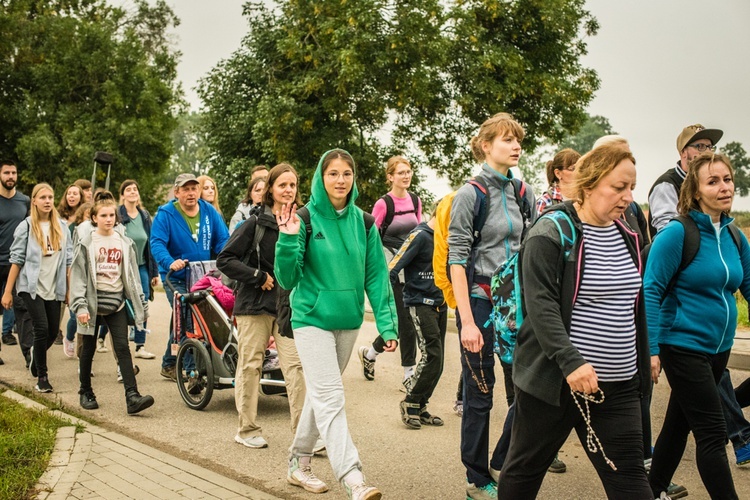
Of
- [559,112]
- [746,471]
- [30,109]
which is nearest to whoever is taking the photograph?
[746,471]

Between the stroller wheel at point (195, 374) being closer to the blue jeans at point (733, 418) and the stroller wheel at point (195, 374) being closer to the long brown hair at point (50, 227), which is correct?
the long brown hair at point (50, 227)

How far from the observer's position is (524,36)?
89.2 feet

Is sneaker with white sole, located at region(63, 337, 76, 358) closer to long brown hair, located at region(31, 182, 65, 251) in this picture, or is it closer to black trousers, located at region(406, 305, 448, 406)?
long brown hair, located at region(31, 182, 65, 251)

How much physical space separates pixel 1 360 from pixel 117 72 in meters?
29.0

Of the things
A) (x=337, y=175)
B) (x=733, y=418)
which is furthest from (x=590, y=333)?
(x=733, y=418)

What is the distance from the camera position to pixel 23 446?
585 centimetres

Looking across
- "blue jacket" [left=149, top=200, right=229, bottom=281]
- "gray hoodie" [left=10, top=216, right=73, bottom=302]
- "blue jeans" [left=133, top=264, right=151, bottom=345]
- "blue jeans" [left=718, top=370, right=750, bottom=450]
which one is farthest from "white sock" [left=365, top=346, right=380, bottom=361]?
"blue jeans" [left=718, top=370, right=750, bottom=450]

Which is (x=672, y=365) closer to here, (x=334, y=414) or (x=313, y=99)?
(x=334, y=414)

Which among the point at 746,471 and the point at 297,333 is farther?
the point at 746,471

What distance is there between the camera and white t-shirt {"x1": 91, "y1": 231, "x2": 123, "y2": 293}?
766 cm

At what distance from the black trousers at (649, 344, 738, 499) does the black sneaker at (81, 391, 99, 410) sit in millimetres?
4919

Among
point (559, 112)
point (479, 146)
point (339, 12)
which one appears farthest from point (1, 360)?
point (559, 112)

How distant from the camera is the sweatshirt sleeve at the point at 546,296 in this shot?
347 centimetres

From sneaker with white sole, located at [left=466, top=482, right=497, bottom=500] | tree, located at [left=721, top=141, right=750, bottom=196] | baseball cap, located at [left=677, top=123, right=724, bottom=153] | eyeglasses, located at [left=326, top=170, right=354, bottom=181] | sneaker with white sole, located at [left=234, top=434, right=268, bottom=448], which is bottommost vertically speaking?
sneaker with white sole, located at [left=234, top=434, right=268, bottom=448]
